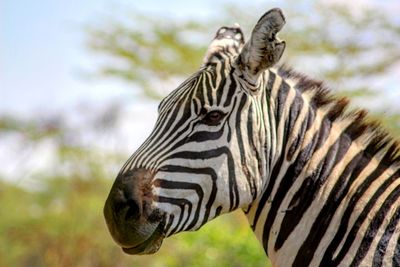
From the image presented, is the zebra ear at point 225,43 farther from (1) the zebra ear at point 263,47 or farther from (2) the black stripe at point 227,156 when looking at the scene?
(2) the black stripe at point 227,156

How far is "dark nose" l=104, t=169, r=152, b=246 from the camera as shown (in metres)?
4.13

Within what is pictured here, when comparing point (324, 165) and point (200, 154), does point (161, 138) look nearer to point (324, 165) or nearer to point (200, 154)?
point (200, 154)

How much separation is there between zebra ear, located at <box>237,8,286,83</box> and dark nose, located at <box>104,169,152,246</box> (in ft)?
2.47

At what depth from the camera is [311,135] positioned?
177 inches

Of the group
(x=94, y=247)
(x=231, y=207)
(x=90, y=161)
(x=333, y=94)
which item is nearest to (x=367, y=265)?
(x=231, y=207)

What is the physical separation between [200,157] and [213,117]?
8.9 inches

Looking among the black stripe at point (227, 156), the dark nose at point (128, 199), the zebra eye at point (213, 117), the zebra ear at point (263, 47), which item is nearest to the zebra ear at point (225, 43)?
the zebra ear at point (263, 47)

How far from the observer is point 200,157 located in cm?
428

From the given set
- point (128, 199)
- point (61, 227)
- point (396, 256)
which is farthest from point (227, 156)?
point (61, 227)

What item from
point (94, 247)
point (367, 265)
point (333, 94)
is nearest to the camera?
point (367, 265)

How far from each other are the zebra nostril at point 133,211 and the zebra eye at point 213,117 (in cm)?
55

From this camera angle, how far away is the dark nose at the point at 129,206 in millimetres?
4129

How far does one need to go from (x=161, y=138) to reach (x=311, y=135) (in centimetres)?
78

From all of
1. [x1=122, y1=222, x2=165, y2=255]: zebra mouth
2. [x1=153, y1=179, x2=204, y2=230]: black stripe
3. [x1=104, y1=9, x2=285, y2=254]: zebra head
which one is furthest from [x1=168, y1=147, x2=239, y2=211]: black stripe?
[x1=122, y1=222, x2=165, y2=255]: zebra mouth
